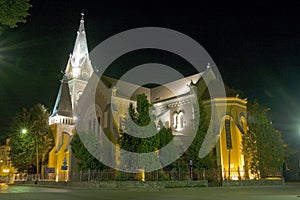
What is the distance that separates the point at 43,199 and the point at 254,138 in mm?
31392

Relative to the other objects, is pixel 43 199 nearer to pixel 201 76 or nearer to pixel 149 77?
pixel 201 76

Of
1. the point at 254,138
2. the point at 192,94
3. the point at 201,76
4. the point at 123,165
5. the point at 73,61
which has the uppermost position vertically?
the point at 73,61

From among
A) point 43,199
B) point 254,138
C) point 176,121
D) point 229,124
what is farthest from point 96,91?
point 43,199

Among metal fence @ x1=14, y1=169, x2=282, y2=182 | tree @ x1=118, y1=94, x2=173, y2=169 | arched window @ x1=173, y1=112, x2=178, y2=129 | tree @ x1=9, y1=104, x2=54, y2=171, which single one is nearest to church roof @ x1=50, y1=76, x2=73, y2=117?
tree @ x1=9, y1=104, x2=54, y2=171

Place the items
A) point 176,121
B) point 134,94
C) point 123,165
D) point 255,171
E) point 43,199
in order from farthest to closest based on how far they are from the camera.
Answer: point 134,94, point 176,121, point 255,171, point 123,165, point 43,199

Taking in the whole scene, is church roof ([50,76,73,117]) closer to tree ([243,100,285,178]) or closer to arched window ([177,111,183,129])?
arched window ([177,111,183,129])

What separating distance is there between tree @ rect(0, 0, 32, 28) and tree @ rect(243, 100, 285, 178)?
112ft

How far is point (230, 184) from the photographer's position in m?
32.2

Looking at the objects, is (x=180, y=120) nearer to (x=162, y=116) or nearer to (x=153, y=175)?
(x=162, y=116)

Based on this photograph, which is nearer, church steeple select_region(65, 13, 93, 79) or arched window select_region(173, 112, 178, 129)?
arched window select_region(173, 112, 178, 129)

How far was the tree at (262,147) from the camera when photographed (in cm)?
3978

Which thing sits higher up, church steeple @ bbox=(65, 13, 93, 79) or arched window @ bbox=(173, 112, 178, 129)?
church steeple @ bbox=(65, 13, 93, 79)

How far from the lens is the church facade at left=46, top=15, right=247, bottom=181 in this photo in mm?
42625

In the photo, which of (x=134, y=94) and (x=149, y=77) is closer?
(x=134, y=94)
